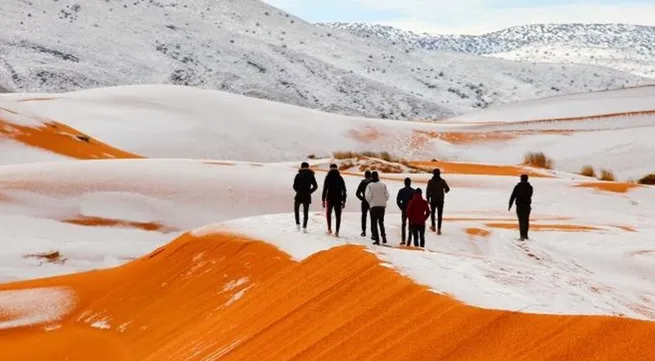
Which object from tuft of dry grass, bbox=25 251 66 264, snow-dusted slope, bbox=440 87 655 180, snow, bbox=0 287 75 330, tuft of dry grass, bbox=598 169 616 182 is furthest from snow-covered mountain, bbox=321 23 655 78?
snow, bbox=0 287 75 330

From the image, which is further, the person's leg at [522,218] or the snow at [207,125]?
the snow at [207,125]

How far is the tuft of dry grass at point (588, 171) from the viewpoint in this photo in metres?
31.6

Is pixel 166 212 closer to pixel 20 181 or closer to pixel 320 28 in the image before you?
pixel 20 181

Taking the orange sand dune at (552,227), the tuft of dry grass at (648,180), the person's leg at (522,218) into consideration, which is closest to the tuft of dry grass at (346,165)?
the tuft of dry grass at (648,180)

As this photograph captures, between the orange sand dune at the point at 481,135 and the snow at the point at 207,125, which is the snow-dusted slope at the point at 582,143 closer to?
the orange sand dune at the point at 481,135

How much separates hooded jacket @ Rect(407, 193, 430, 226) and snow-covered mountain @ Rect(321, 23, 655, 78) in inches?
5089

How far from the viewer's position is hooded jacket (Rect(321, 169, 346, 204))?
40.1 feet

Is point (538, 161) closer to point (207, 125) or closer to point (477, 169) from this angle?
point (477, 169)

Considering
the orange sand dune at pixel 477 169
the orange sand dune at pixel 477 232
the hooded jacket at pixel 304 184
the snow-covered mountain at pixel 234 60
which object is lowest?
the orange sand dune at pixel 477 232

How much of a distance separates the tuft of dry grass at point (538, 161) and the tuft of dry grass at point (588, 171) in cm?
147

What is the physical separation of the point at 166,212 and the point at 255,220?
5.14 metres

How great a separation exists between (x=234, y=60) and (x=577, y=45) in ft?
369

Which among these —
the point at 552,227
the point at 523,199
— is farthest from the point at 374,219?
the point at 552,227

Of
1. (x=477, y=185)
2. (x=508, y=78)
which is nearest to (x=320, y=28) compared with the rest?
(x=508, y=78)
